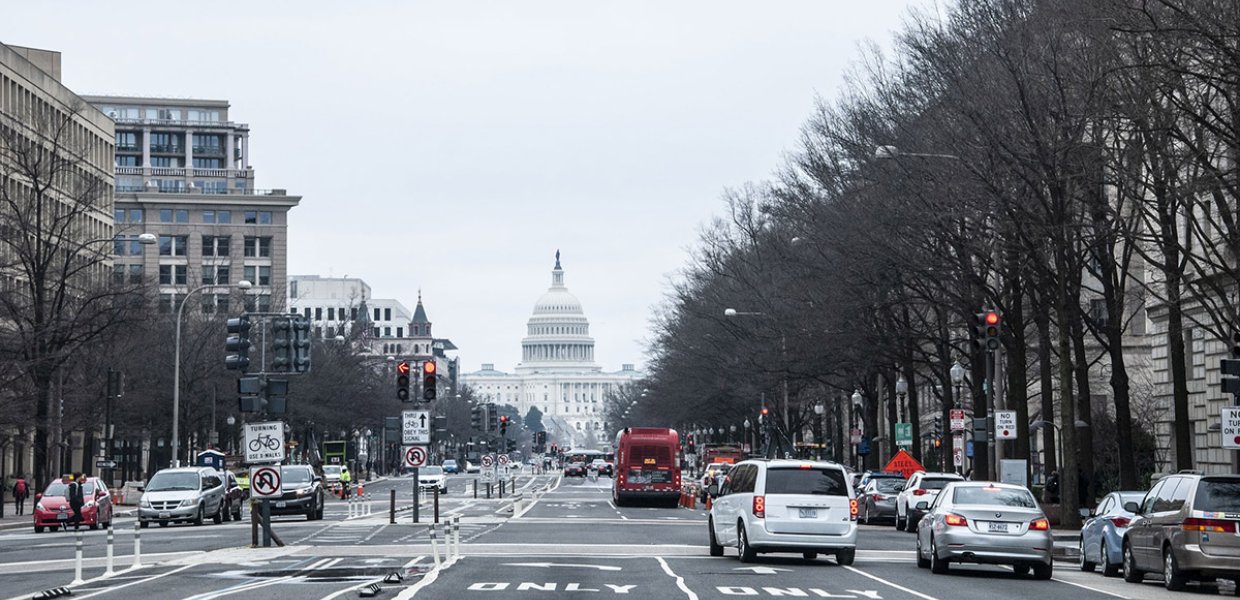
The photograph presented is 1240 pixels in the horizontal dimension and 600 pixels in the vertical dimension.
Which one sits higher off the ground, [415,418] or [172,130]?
[172,130]

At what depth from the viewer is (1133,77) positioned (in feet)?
104

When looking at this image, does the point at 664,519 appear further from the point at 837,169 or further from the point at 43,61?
the point at 43,61

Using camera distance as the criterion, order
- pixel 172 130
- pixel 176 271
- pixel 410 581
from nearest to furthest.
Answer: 1. pixel 410 581
2. pixel 176 271
3. pixel 172 130

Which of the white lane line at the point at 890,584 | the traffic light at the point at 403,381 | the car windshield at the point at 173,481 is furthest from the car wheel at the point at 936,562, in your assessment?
the car windshield at the point at 173,481

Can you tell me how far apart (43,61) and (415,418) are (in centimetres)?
6048

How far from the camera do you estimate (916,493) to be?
4669cm

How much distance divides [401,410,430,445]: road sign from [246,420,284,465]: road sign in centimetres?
1389

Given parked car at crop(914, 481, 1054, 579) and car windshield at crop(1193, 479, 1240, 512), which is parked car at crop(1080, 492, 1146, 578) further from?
car windshield at crop(1193, 479, 1240, 512)

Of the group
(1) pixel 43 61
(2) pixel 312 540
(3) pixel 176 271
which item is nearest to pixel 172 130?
(3) pixel 176 271

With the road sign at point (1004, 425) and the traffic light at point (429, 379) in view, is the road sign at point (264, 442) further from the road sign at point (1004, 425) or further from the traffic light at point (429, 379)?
the road sign at point (1004, 425)

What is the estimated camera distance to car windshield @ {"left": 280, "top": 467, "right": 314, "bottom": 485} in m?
55.3

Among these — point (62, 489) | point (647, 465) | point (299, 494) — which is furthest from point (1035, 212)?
point (647, 465)

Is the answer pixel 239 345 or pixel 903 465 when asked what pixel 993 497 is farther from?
pixel 903 465

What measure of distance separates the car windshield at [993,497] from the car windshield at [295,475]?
1146 inches
